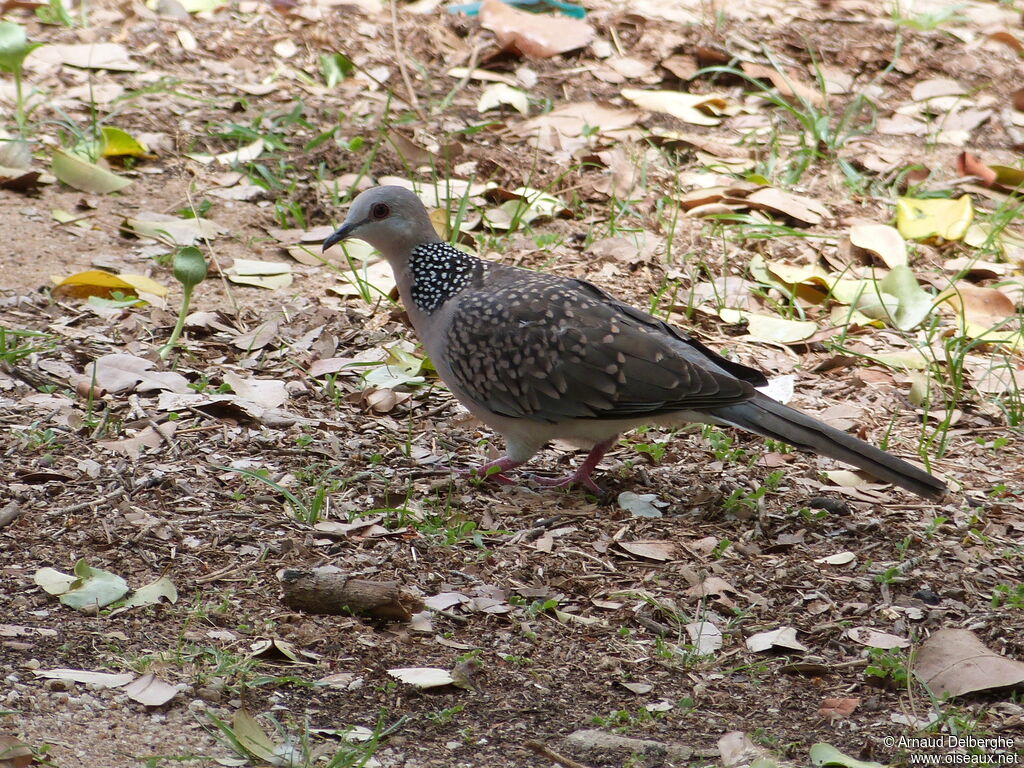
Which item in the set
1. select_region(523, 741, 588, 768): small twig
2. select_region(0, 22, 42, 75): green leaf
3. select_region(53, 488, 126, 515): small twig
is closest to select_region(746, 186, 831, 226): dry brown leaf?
select_region(53, 488, 126, 515): small twig

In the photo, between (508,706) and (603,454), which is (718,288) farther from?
(508,706)

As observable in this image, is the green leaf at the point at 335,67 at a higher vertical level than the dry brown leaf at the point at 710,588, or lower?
higher

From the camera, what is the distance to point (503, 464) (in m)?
4.40

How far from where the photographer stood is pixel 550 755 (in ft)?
9.48

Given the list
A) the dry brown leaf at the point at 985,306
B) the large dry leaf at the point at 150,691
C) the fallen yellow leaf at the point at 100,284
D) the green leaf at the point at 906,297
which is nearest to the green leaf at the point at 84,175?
the fallen yellow leaf at the point at 100,284

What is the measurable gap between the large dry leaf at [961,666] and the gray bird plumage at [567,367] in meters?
0.62

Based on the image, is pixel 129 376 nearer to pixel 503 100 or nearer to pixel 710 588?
pixel 710 588

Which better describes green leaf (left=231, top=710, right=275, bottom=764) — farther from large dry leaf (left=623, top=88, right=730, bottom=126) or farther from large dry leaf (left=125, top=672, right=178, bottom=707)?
large dry leaf (left=623, top=88, right=730, bottom=126)

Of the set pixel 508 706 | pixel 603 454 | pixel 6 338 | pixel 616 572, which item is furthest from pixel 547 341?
pixel 6 338

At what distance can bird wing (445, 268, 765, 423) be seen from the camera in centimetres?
407

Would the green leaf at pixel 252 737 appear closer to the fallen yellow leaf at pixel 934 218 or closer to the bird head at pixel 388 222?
the bird head at pixel 388 222

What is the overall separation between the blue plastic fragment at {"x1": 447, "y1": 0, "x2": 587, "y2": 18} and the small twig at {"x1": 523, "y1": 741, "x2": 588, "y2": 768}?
630cm

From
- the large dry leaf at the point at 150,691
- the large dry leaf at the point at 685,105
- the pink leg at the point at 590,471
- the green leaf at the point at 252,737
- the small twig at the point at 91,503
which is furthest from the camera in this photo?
the large dry leaf at the point at 685,105

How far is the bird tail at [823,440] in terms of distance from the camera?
12.6 feet
